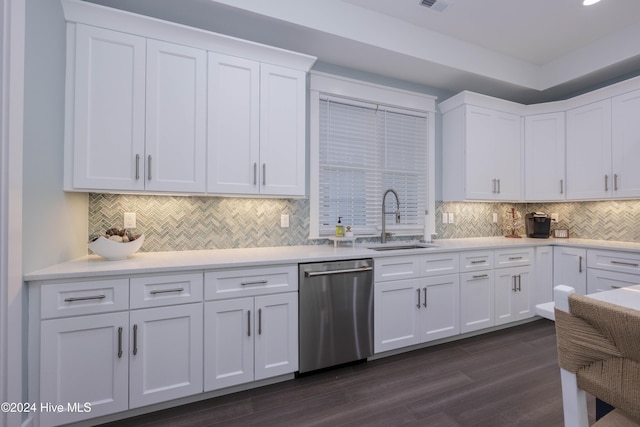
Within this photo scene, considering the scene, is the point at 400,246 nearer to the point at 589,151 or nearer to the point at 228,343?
the point at 228,343

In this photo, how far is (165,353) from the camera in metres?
1.76

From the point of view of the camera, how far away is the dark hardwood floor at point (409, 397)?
1.74 meters

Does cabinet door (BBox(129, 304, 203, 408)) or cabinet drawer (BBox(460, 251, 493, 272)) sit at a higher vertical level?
cabinet drawer (BBox(460, 251, 493, 272))

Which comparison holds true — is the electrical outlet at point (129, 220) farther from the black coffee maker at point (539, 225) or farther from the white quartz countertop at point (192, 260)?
the black coffee maker at point (539, 225)

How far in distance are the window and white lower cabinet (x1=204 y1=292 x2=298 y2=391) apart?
1.00 metres

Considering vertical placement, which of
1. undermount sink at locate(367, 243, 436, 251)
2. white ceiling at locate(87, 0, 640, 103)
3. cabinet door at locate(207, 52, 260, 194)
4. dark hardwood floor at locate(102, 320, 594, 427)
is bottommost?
dark hardwood floor at locate(102, 320, 594, 427)

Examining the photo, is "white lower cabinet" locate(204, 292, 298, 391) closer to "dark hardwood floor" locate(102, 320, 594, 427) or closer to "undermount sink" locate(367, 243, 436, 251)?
"dark hardwood floor" locate(102, 320, 594, 427)

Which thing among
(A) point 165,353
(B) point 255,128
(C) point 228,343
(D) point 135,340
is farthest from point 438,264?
(D) point 135,340

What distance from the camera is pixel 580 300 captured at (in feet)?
2.29

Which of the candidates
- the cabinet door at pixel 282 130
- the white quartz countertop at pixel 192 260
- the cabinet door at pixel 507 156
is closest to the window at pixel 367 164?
the cabinet door at pixel 282 130

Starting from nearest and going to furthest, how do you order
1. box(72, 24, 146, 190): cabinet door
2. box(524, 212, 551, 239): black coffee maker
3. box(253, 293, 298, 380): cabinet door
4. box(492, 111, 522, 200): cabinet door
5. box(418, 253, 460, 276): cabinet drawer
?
box(72, 24, 146, 190): cabinet door < box(253, 293, 298, 380): cabinet door < box(418, 253, 460, 276): cabinet drawer < box(492, 111, 522, 200): cabinet door < box(524, 212, 551, 239): black coffee maker

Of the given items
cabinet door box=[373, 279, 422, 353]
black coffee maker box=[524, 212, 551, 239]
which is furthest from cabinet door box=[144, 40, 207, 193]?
black coffee maker box=[524, 212, 551, 239]

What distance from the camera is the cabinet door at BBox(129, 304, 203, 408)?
170 cm

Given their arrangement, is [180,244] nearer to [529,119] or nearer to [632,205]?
[529,119]
